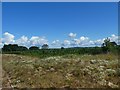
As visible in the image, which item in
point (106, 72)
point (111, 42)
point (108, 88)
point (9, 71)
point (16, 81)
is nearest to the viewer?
point (108, 88)

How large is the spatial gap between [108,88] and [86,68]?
3.55m

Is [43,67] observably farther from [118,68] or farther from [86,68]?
[118,68]

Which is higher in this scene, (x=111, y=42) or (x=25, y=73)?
(x=111, y=42)

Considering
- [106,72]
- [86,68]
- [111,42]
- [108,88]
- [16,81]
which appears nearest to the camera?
[108,88]

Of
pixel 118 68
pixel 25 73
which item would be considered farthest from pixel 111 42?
pixel 25 73

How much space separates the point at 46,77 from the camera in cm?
1458

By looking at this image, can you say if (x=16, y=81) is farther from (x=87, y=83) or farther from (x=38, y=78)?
(x=87, y=83)

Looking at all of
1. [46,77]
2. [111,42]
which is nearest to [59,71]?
[46,77]

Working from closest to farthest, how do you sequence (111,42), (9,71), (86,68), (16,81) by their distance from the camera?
(16,81), (86,68), (9,71), (111,42)

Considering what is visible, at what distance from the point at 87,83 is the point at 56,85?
1675mm

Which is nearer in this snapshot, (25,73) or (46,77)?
(46,77)

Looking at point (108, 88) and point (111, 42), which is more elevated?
point (111, 42)

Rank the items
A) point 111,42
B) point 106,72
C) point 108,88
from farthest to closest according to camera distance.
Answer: point 111,42 < point 106,72 < point 108,88

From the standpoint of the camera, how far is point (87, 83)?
44.9 ft
